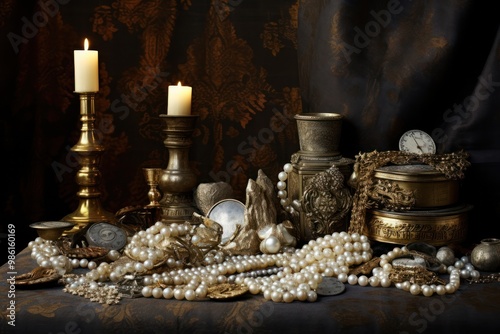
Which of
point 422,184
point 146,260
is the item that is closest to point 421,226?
point 422,184

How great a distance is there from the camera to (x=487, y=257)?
4.92 feet

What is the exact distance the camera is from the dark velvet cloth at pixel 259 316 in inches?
50.3

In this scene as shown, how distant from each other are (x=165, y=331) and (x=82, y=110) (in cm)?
75

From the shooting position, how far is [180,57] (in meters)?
2.12

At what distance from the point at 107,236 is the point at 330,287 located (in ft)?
1.85

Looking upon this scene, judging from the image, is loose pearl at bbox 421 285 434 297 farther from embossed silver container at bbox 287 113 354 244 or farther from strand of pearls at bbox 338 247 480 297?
embossed silver container at bbox 287 113 354 244

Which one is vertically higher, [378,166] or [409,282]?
[378,166]

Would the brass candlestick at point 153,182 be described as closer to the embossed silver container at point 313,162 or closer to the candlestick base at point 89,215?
the candlestick base at point 89,215

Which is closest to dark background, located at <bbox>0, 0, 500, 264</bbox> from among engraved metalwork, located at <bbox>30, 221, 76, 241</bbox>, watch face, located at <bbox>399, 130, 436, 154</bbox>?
watch face, located at <bbox>399, 130, 436, 154</bbox>

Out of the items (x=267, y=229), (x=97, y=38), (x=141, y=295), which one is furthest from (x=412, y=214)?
(x=97, y=38)

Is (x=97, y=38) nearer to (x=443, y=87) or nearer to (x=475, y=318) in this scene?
(x=443, y=87)

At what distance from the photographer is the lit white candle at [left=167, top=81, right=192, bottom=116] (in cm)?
186

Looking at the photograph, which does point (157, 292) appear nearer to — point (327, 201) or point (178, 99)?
point (327, 201)

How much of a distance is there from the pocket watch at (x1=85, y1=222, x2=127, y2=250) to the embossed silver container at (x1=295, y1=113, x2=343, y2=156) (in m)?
0.49
